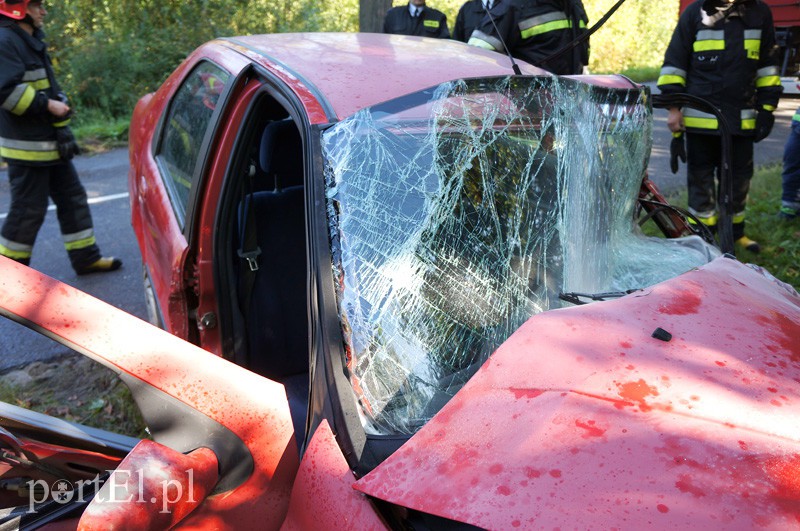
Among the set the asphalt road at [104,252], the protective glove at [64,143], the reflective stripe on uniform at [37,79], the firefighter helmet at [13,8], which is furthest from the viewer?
the protective glove at [64,143]

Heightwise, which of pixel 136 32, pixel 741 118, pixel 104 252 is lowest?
pixel 104 252

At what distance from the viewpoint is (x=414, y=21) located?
264 inches

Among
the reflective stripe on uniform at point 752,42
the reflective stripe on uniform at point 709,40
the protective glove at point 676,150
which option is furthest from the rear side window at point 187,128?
the reflective stripe on uniform at point 752,42

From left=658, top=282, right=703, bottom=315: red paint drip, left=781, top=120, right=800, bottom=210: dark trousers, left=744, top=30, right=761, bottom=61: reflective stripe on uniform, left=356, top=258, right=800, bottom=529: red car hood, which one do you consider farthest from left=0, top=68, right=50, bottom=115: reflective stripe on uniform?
left=781, top=120, right=800, bottom=210: dark trousers

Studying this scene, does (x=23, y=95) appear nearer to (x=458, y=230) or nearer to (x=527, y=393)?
(x=458, y=230)

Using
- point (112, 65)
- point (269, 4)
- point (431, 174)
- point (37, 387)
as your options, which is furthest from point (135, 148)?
point (269, 4)

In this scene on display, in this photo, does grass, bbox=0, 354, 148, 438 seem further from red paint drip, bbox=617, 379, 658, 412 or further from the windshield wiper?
red paint drip, bbox=617, 379, 658, 412

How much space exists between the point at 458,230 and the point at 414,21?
218 inches

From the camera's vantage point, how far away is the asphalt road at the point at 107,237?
337 cm

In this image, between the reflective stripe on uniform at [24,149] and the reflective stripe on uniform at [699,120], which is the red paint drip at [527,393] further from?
the reflective stripe on uniform at [24,149]

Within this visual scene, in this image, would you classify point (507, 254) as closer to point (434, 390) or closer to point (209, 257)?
point (434, 390)

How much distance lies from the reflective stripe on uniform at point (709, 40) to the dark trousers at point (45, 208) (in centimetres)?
381

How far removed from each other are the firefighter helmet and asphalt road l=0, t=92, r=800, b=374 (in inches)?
58.7

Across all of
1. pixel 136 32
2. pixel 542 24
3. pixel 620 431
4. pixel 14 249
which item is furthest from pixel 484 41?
pixel 136 32
